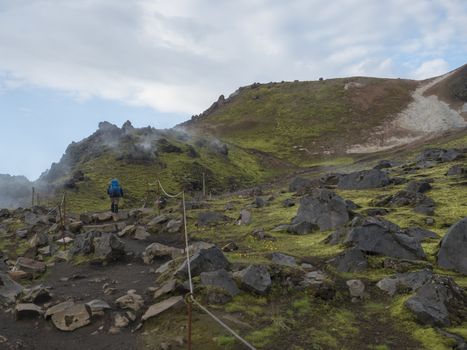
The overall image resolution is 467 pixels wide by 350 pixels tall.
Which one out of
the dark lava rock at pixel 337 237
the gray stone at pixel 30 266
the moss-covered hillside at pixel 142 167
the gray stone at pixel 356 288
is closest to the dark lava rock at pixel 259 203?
the dark lava rock at pixel 337 237

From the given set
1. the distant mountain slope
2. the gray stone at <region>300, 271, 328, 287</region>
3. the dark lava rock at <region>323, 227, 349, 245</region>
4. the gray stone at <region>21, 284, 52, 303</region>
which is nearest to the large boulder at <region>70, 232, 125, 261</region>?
the gray stone at <region>21, 284, 52, 303</region>

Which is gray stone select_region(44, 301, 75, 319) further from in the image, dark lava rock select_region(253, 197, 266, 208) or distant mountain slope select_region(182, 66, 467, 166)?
distant mountain slope select_region(182, 66, 467, 166)

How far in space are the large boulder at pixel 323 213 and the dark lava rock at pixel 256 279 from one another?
12.2 metres

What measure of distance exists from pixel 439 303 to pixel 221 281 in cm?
743

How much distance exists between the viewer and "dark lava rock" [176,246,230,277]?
18.4 meters

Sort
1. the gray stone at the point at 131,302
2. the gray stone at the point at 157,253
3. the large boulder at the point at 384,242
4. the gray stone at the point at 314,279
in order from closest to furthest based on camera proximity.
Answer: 1. the gray stone at the point at 131,302
2. the gray stone at the point at 314,279
3. the large boulder at the point at 384,242
4. the gray stone at the point at 157,253

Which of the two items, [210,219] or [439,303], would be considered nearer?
[439,303]

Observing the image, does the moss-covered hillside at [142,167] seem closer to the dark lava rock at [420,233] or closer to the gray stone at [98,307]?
the dark lava rock at [420,233]

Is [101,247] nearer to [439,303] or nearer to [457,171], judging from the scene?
[439,303]

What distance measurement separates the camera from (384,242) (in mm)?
21672

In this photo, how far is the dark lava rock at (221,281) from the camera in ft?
55.4

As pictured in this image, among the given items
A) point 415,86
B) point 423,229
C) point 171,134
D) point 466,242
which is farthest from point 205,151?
point 415,86

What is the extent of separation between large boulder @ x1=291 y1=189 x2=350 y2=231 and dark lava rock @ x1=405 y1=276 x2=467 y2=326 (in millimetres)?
12935

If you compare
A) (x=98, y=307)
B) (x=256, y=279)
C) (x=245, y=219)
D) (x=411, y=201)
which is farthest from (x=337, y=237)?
(x=98, y=307)
